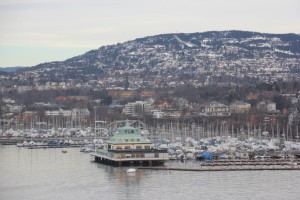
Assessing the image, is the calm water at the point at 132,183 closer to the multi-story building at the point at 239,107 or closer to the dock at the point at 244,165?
the dock at the point at 244,165

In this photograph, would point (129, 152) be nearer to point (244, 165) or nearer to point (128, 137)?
point (128, 137)

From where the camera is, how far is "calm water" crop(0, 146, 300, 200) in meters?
40.5

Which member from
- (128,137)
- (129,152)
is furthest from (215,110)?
(129,152)

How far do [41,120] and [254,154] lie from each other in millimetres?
49054

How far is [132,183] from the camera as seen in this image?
44.8 m

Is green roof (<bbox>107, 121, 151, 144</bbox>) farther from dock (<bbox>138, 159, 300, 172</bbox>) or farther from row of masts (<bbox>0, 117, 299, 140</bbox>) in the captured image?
row of masts (<bbox>0, 117, 299, 140</bbox>)

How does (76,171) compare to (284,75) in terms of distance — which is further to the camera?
(284,75)

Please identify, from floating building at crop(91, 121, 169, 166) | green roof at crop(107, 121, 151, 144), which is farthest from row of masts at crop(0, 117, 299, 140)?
floating building at crop(91, 121, 169, 166)

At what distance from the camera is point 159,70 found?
190 metres

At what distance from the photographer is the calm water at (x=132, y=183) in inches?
1594

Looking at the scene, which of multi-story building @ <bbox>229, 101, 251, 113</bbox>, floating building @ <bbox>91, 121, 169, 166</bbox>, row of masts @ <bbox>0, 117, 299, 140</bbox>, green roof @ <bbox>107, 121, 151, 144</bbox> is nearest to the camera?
floating building @ <bbox>91, 121, 169, 166</bbox>

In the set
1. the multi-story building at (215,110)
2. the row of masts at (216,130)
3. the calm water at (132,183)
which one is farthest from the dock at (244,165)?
the multi-story building at (215,110)

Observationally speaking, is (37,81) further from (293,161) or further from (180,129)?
(293,161)

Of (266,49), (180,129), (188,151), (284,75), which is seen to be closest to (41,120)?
(180,129)
